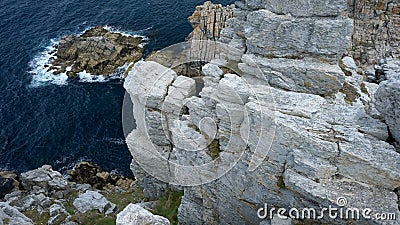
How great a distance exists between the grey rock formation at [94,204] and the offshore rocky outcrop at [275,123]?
20.1ft

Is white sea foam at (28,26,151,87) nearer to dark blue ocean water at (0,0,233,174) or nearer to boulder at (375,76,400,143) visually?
dark blue ocean water at (0,0,233,174)

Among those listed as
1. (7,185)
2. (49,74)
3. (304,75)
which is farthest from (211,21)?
(304,75)

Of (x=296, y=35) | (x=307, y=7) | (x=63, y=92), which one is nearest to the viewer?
(x=307, y=7)

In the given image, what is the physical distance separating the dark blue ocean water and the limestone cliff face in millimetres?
38017

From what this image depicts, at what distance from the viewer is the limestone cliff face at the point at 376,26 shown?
48969 millimetres

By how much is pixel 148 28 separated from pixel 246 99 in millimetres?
62102

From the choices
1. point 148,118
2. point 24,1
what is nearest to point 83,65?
point 24,1

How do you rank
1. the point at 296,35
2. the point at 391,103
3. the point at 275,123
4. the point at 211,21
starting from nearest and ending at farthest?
the point at 391,103 < the point at 275,123 < the point at 296,35 < the point at 211,21

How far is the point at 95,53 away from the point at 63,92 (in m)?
10.4

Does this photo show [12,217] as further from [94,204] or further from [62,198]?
[62,198]

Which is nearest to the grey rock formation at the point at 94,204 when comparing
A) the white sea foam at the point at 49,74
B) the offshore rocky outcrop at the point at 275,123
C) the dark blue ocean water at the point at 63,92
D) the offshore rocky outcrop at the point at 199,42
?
the offshore rocky outcrop at the point at 275,123

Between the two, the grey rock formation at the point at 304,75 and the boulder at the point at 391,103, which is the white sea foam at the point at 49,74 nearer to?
the grey rock formation at the point at 304,75

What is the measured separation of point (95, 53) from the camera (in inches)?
2842

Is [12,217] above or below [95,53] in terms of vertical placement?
below
